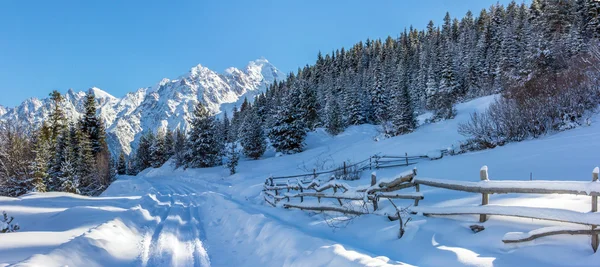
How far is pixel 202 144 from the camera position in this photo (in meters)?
36.8

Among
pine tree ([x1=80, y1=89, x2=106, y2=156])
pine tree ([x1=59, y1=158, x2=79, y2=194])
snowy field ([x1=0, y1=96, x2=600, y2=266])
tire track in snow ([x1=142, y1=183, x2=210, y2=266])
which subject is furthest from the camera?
pine tree ([x1=80, y1=89, x2=106, y2=156])

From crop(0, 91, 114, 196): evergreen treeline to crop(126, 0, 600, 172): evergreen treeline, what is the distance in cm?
1075

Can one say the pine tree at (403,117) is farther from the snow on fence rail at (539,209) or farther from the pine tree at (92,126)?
the pine tree at (92,126)

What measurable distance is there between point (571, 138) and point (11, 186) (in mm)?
41489

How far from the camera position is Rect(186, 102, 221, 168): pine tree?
3706 cm

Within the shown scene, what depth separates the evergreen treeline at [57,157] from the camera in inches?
1080

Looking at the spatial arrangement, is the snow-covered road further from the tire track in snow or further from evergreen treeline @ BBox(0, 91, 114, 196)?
evergreen treeline @ BBox(0, 91, 114, 196)

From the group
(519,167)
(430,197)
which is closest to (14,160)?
(430,197)

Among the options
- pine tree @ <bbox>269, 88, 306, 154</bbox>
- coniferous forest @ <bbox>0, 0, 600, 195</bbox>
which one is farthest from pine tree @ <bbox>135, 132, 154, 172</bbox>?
pine tree @ <bbox>269, 88, 306, 154</bbox>

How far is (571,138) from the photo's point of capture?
11383 millimetres

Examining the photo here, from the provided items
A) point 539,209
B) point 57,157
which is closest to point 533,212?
point 539,209

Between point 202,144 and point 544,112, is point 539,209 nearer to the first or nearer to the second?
point 544,112

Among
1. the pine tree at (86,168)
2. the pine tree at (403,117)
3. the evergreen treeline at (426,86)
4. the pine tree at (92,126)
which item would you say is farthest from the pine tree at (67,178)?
the pine tree at (403,117)

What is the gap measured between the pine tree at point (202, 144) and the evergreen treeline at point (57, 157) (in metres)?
10.6
